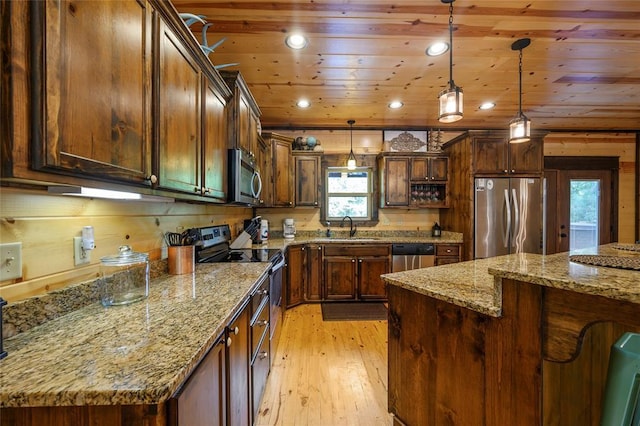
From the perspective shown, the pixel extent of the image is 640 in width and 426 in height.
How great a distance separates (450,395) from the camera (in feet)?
4.23

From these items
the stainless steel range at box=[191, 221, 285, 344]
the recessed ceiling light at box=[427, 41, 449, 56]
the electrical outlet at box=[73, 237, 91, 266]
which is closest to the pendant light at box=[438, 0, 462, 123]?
the recessed ceiling light at box=[427, 41, 449, 56]

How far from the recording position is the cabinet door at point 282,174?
3.79 meters

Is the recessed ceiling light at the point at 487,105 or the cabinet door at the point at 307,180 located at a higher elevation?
the recessed ceiling light at the point at 487,105

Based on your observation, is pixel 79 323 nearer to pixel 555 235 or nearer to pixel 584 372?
pixel 584 372

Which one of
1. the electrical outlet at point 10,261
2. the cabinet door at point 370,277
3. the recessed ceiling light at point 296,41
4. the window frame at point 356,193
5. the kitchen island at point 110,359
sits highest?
the recessed ceiling light at point 296,41

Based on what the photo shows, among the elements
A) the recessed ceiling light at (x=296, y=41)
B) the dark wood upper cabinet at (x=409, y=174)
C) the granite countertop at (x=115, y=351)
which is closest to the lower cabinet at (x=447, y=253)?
the dark wood upper cabinet at (x=409, y=174)

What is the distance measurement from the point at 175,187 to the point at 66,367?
791 mm

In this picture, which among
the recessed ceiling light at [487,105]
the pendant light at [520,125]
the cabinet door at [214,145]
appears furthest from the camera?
the recessed ceiling light at [487,105]

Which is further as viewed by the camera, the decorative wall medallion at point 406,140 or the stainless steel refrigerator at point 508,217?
the decorative wall medallion at point 406,140

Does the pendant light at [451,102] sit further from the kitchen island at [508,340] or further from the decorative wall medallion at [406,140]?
the decorative wall medallion at [406,140]

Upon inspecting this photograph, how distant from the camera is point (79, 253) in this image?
1110 mm

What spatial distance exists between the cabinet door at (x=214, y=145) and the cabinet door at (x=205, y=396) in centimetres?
98

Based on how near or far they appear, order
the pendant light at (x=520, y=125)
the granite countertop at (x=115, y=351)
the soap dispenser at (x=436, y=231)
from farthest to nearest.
Result: the soap dispenser at (x=436, y=231) < the pendant light at (x=520, y=125) < the granite countertop at (x=115, y=351)

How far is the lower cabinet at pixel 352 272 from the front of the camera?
3.70 meters
